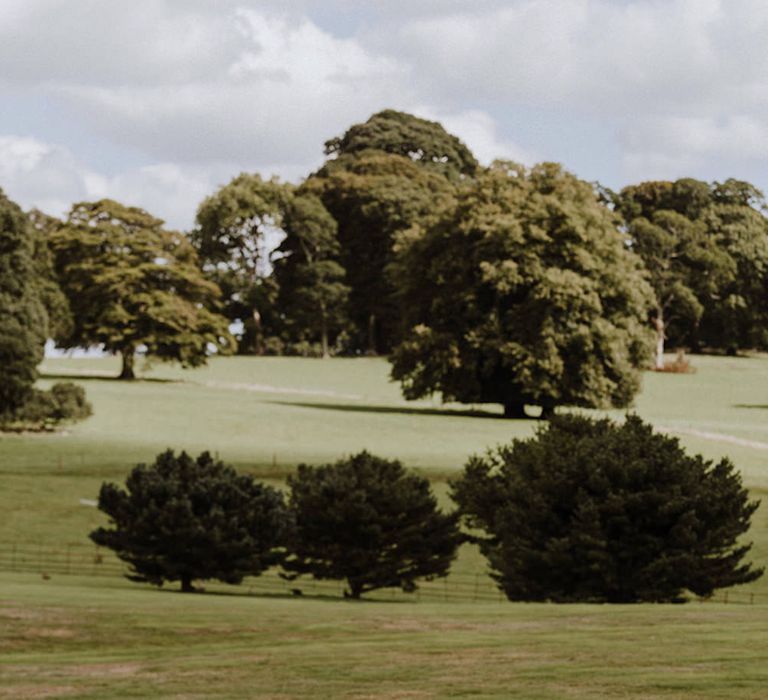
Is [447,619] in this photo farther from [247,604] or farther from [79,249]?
[79,249]

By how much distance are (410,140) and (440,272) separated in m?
65.9

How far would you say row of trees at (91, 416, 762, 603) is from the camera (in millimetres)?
27094

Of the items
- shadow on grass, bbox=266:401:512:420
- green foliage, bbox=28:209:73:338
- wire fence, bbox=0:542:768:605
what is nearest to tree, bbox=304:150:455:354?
shadow on grass, bbox=266:401:512:420

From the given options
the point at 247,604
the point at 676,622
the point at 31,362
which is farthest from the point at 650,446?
the point at 31,362

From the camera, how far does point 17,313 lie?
58.5m

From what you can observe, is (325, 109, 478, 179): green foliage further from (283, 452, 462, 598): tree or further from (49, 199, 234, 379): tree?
(283, 452, 462, 598): tree

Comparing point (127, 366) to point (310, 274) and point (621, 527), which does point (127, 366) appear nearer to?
point (310, 274)

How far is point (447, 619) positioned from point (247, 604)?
16.7 ft

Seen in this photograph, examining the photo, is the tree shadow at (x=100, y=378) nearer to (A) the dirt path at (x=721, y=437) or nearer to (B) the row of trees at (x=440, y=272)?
(B) the row of trees at (x=440, y=272)

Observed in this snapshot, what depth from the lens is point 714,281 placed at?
356 ft

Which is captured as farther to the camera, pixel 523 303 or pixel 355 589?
pixel 523 303

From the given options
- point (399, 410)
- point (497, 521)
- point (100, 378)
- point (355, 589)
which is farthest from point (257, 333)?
point (497, 521)

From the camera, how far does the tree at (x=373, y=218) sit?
109250 millimetres

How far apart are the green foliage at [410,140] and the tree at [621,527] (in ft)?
338
